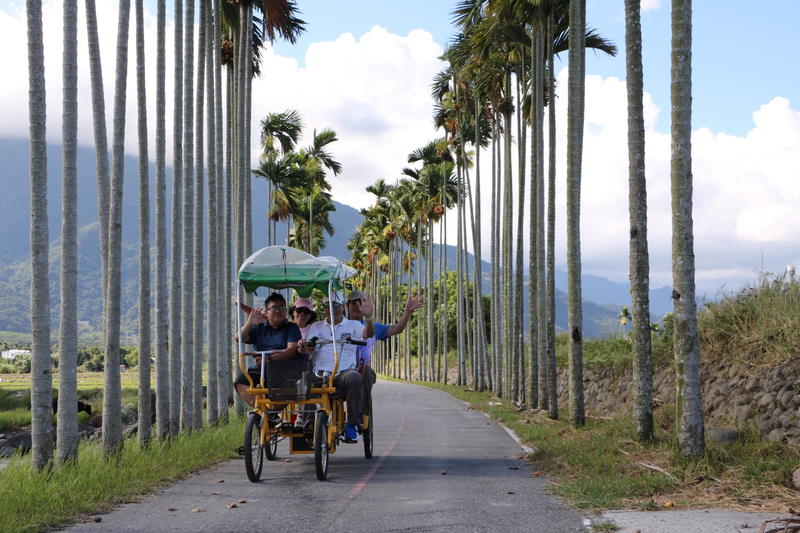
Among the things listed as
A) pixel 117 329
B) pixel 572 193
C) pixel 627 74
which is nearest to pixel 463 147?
pixel 572 193

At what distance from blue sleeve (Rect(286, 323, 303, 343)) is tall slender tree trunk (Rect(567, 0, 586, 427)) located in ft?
Result: 23.1

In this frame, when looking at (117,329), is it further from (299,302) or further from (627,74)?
(627,74)

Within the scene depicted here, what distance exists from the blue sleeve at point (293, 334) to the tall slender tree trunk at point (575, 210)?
7.05 metres

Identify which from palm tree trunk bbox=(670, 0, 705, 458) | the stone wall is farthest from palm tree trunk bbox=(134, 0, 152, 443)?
the stone wall

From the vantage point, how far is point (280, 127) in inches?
1136

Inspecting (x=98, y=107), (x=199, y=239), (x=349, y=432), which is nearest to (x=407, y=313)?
(x=349, y=432)

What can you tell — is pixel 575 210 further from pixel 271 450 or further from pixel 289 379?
pixel 289 379

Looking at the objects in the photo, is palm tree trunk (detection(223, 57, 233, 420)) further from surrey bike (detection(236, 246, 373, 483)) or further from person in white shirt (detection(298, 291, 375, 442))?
person in white shirt (detection(298, 291, 375, 442))

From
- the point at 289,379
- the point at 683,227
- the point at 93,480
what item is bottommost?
the point at 93,480

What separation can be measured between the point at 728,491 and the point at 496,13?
45.8 ft

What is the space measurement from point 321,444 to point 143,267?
4.81m

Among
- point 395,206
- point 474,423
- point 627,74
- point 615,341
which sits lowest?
point 474,423

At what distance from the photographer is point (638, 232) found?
1099cm

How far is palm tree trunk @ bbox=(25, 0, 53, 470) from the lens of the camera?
816 cm
